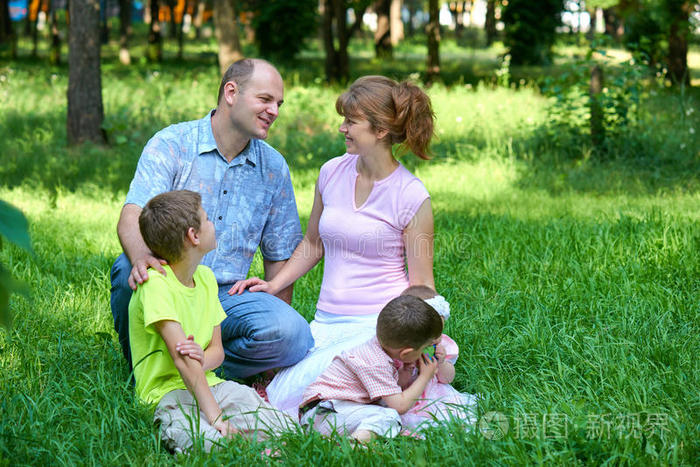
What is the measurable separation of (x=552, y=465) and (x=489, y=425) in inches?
14.7

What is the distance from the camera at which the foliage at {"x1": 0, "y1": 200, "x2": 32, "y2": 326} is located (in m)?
1.45

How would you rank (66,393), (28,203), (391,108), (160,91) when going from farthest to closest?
(160,91), (28,203), (391,108), (66,393)

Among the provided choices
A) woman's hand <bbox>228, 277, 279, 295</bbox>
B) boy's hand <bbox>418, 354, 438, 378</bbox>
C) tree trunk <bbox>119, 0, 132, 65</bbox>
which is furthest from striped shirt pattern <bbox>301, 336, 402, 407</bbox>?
tree trunk <bbox>119, 0, 132, 65</bbox>

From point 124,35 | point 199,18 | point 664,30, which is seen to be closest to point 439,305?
point 664,30

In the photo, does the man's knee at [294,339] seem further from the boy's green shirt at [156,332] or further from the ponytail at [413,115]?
the ponytail at [413,115]

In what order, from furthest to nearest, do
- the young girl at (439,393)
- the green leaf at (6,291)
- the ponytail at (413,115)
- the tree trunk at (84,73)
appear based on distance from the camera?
the tree trunk at (84,73), the ponytail at (413,115), the young girl at (439,393), the green leaf at (6,291)

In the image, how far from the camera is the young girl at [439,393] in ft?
10.4

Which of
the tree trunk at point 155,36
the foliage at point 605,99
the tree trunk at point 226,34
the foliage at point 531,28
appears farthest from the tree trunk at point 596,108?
the tree trunk at point 155,36

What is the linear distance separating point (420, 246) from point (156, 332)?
1.29 metres

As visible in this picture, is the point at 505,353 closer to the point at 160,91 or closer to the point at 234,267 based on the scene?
the point at 234,267

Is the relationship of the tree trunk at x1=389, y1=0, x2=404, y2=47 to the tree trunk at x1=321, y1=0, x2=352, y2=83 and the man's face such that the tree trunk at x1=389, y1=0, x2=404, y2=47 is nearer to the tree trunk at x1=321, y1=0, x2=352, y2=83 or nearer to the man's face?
the tree trunk at x1=321, y1=0, x2=352, y2=83

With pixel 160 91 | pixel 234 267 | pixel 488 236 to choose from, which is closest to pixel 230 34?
pixel 160 91

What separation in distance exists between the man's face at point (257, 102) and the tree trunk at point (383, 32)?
85.1 ft

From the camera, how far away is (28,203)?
7555 mm
